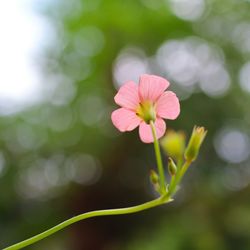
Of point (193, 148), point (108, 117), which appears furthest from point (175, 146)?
point (108, 117)

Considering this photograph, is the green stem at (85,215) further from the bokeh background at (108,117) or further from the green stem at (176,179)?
the bokeh background at (108,117)

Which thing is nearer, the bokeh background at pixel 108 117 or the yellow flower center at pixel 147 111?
the yellow flower center at pixel 147 111

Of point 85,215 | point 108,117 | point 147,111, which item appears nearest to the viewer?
point 85,215

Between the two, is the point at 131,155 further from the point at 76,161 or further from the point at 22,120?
the point at 22,120

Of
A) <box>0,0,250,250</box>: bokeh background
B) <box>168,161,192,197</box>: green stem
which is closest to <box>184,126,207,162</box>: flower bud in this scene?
<box>168,161,192,197</box>: green stem

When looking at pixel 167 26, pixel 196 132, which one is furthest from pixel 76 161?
pixel 196 132

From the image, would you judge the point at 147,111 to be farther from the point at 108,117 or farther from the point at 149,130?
the point at 108,117

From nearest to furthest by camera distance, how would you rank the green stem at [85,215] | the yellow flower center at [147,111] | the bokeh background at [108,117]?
the green stem at [85,215]
the yellow flower center at [147,111]
the bokeh background at [108,117]

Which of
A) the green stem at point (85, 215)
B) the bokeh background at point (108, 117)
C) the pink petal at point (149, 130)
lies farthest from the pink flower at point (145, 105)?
the bokeh background at point (108, 117)
